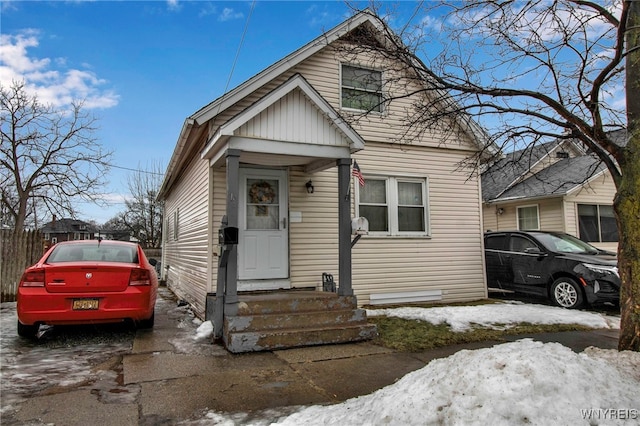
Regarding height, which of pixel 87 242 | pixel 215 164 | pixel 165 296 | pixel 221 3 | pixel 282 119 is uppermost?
pixel 221 3

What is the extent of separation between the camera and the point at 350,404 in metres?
3.30

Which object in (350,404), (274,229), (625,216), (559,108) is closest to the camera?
(350,404)

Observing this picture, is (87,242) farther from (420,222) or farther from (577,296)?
(577,296)

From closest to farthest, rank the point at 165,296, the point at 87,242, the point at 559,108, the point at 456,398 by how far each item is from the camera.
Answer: the point at 456,398
the point at 559,108
the point at 87,242
the point at 165,296

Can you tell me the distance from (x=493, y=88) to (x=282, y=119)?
2.98 meters

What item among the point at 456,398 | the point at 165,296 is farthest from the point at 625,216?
the point at 165,296

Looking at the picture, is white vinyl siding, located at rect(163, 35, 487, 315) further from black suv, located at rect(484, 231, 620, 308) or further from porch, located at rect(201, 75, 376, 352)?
black suv, located at rect(484, 231, 620, 308)

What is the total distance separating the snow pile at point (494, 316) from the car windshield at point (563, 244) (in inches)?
66.0

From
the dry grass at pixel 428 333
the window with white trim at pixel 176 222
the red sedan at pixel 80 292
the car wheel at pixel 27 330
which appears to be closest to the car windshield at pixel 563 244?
the dry grass at pixel 428 333

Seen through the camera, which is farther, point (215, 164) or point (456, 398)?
point (215, 164)

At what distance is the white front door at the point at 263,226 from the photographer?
7.29 meters

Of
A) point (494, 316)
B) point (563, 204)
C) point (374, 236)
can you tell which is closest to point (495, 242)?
point (494, 316)

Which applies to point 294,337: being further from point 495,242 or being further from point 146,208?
point 146,208

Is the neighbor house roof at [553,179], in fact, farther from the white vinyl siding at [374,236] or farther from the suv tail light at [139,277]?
the suv tail light at [139,277]
